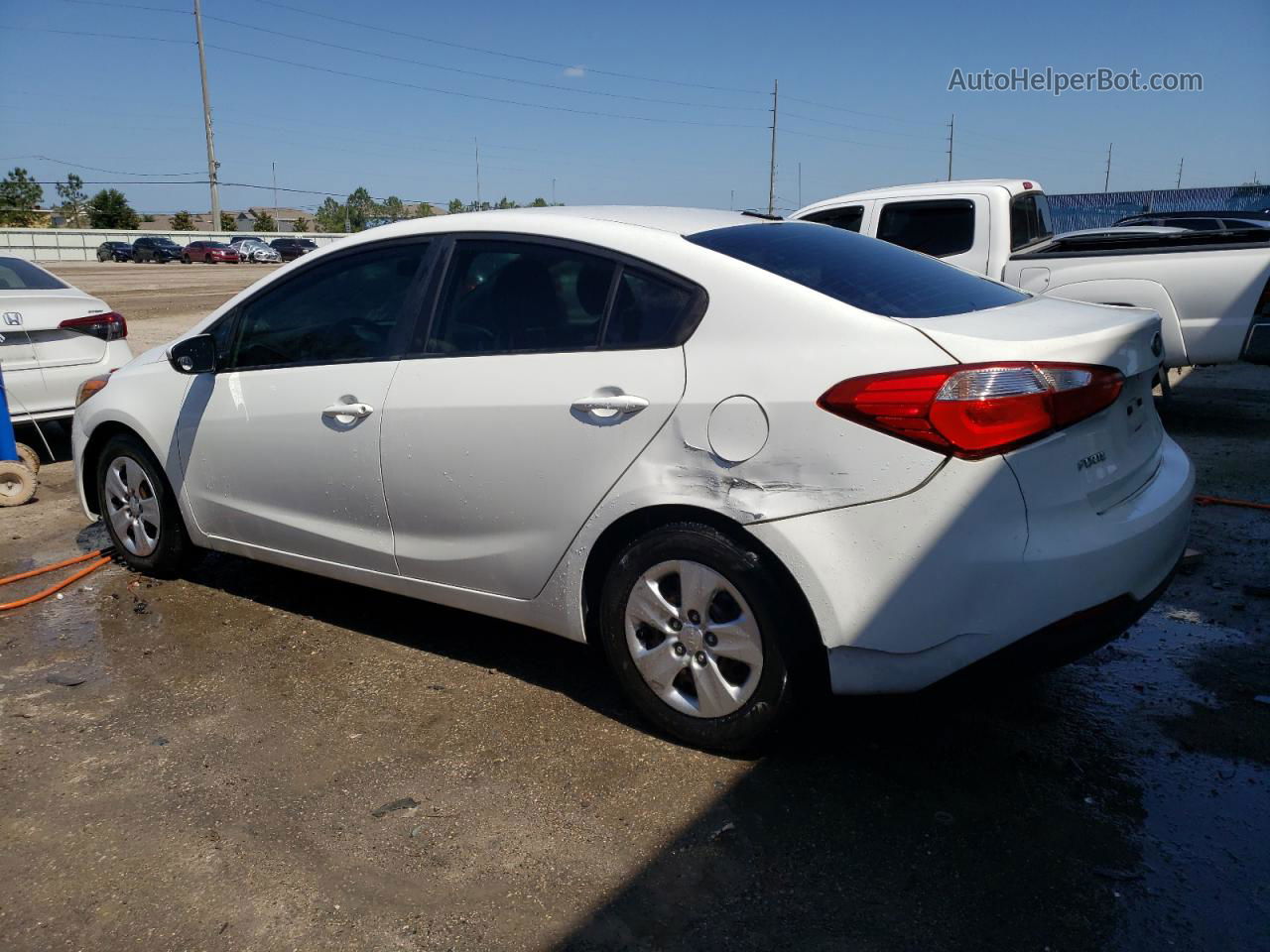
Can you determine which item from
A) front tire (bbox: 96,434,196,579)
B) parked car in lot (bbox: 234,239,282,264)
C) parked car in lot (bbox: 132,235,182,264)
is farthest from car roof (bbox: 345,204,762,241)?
parked car in lot (bbox: 132,235,182,264)

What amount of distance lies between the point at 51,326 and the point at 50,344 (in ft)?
0.42

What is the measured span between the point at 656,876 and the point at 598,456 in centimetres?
128

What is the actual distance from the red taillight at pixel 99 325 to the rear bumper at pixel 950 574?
647cm

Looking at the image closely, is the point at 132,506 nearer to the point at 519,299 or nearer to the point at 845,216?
the point at 519,299

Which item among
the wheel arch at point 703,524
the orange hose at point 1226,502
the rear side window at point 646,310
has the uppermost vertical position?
the rear side window at point 646,310

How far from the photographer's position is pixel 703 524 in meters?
3.14

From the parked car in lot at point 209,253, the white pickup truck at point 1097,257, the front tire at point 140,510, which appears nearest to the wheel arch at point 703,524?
the front tire at point 140,510

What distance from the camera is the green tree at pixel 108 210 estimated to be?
79500mm

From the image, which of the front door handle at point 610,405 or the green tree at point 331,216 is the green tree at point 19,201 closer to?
the green tree at point 331,216

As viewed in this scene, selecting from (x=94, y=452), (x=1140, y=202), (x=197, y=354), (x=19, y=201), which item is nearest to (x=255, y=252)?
(x=19, y=201)

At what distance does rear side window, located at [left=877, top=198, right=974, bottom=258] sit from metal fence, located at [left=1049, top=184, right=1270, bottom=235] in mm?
27101

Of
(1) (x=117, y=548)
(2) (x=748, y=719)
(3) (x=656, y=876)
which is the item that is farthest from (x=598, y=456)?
(1) (x=117, y=548)

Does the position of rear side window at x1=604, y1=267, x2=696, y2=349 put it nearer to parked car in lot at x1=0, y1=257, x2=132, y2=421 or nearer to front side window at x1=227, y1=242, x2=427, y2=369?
front side window at x1=227, y1=242, x2=427, y2=369

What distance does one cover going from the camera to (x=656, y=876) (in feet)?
9.05
